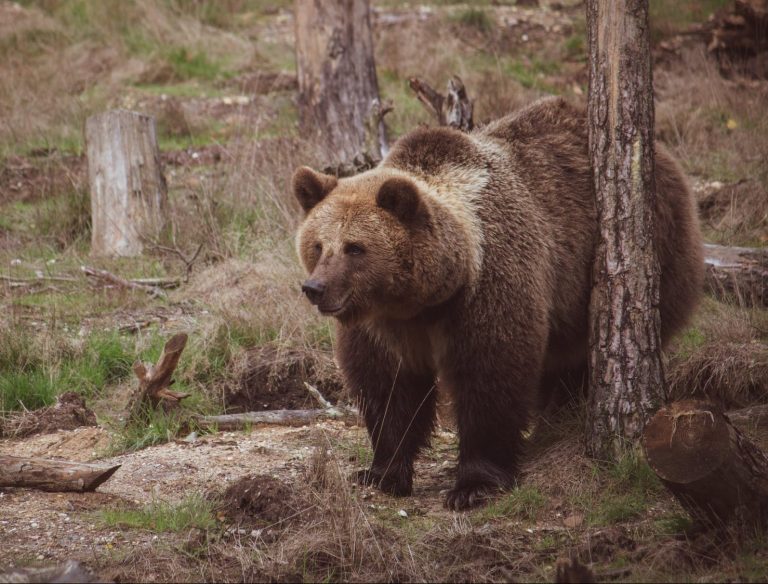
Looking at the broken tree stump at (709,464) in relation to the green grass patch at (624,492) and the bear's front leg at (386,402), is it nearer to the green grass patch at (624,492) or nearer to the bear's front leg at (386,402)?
the green grass patch at (624,492)

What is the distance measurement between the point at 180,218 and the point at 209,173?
116cm

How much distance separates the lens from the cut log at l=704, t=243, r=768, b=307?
7203 mm

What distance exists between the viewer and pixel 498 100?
444 inches

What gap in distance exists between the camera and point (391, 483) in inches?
207

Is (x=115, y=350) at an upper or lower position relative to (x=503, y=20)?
lower

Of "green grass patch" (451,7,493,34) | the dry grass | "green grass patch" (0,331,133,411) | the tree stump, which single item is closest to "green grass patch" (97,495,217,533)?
"green grass patch" (0,331,133,411)

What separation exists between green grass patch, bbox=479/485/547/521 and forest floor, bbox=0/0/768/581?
0.6 inches

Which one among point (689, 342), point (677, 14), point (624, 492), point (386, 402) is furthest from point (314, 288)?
point (677, 14)

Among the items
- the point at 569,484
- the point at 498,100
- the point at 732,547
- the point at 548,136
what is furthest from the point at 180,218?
the point at 732,547

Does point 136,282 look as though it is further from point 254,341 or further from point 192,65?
point 192,65

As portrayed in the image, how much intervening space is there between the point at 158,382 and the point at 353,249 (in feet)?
6.95

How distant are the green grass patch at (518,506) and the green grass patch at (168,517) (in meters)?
1.39

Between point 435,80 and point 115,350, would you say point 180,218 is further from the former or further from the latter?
point 435,80

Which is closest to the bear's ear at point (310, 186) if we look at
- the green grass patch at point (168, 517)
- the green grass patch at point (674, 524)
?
the green grass patch at point (168, 517)
